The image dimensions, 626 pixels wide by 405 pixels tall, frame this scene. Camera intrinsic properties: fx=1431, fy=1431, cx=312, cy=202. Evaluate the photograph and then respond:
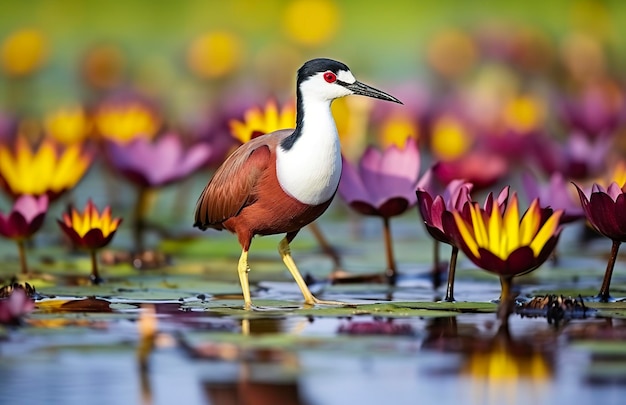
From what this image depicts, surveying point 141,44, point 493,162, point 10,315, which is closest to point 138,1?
point 141,44

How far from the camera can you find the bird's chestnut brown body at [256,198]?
6625mm

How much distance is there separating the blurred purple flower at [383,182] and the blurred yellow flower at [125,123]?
3.54 meters

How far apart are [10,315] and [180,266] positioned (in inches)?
107

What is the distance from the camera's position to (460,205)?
6297mm

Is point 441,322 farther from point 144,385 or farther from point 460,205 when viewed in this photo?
point 144,385

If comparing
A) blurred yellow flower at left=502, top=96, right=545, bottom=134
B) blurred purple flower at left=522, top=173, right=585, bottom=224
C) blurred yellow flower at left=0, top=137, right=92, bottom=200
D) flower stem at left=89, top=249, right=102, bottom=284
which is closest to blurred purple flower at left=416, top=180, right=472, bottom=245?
blurred purple flower at left=522, top=173, right=585, bottom=224

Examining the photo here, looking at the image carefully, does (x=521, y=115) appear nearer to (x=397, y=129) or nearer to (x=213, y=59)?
(x=397, y=129)

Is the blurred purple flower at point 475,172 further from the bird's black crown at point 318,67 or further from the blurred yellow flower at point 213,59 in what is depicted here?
the blurred yellow flower at point 213,59

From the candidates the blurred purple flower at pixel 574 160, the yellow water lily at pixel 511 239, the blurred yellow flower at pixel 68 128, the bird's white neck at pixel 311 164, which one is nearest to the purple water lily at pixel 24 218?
the bird's white neck at pixel 311 164

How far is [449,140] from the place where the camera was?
1207cm

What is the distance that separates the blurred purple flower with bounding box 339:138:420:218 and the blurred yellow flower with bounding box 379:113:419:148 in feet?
11.4

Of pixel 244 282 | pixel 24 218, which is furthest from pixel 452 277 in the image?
pixel 24 218

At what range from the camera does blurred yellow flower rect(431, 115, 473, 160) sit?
12.0 m

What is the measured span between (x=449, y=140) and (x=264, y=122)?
14.8 feet
